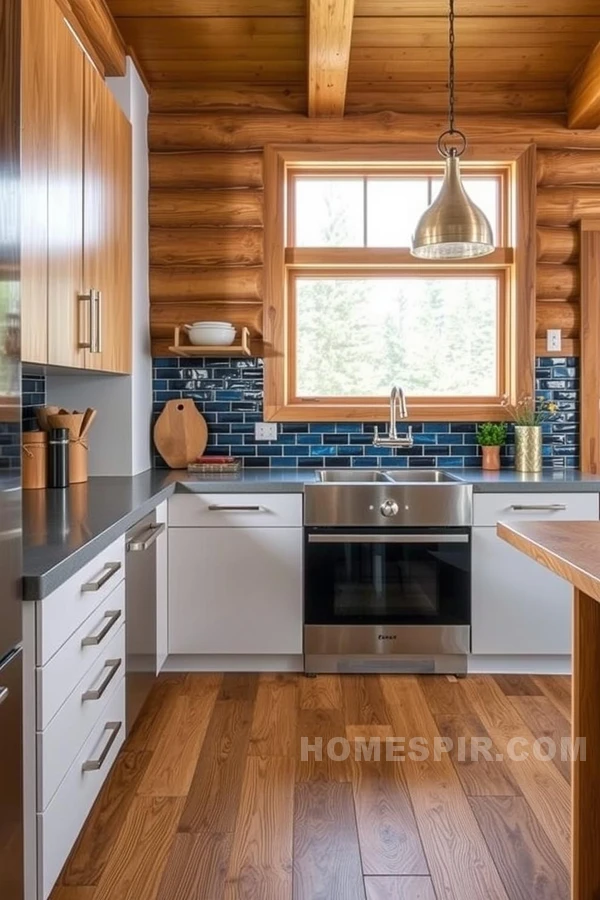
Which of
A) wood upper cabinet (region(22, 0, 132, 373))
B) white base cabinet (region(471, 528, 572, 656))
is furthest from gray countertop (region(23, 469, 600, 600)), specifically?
wood upper cabinet (region(22, 0, 132, 373))

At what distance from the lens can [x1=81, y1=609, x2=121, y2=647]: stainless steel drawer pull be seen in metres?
1.68

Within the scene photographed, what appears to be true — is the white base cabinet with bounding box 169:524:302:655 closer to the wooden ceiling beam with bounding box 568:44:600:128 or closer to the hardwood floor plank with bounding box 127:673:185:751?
the hardwood floor plank with bounding box 127:673:185:751

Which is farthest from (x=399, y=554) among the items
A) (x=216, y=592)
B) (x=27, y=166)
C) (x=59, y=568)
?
(x=27, y=166)

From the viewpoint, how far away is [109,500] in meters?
2.32

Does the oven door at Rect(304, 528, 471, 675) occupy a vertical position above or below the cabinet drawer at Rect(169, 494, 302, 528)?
below

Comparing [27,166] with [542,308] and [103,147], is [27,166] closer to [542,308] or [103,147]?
[103,147]

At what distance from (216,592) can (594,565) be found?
1.99 metres

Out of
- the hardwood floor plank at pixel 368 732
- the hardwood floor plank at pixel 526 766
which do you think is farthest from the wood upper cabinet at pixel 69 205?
the hardwood floor plank at pixel 526 766

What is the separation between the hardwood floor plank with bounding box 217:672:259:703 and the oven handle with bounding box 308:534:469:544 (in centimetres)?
64

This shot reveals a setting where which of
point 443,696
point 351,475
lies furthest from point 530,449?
point 443,696

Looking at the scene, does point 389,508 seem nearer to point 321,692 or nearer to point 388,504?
point 388,504

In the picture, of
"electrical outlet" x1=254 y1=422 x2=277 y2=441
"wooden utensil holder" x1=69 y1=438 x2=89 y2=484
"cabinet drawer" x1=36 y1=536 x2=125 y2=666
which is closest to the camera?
"cabinet drawer" x1=36 y1=536 x2=125 y2=666

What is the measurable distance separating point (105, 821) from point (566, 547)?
1.47 meters

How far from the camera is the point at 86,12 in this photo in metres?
2.54
